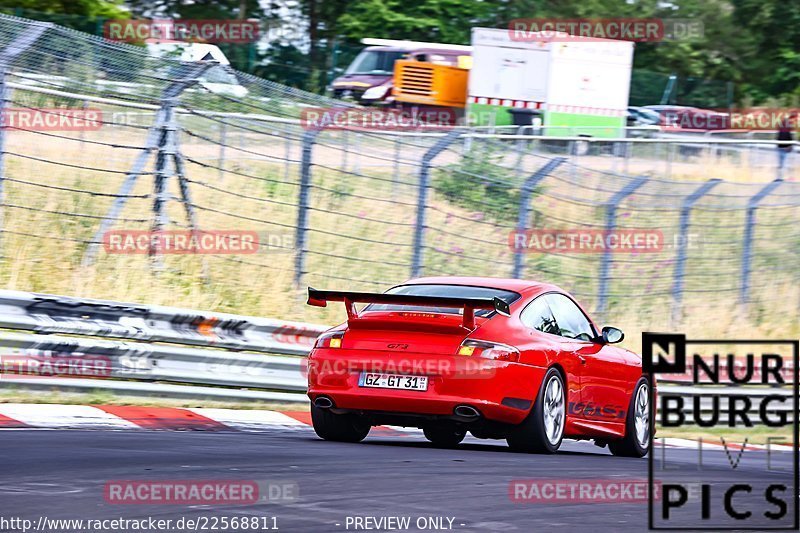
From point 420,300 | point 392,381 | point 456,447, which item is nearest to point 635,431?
point 456,447

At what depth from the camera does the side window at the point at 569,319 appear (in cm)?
1062

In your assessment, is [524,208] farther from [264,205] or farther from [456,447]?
[456,447]

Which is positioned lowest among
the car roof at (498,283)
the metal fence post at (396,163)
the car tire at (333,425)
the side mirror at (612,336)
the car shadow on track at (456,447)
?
the car shadow on track at (456,447)

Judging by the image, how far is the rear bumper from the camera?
9.47 m

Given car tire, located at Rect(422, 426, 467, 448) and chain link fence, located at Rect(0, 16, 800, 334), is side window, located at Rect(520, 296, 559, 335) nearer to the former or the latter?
car tire, located at Rect(422, 426, 467, 448)

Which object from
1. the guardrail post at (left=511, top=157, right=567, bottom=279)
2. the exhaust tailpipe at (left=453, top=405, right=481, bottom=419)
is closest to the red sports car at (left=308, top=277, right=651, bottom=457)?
the exhaust tailpipe at (left=453, top=405, right=481, bottom=419)

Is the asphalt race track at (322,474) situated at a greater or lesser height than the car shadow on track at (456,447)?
greater

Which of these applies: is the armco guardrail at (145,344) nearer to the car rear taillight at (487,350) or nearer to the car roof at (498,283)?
the car roof at (498,283)

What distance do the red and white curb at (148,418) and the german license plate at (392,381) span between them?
1511 mm

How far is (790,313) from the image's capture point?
822 inches

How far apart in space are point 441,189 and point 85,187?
13.1 feet

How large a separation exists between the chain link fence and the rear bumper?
170 inches

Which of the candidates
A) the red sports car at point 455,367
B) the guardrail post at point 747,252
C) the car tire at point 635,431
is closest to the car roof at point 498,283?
the red sports car at point 455,367

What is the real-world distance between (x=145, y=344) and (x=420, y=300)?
3.46m
